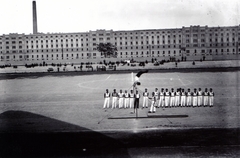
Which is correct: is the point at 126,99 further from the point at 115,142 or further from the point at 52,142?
the point at 52,142

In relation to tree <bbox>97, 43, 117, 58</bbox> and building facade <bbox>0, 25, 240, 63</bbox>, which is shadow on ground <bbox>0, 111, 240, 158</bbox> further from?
building facade <bbox>0, 25, 240, 63</bbox>

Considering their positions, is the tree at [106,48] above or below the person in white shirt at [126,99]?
above

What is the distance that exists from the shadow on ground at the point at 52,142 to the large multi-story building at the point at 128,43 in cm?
8317

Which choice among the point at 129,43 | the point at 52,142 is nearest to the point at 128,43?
the point at 129,43

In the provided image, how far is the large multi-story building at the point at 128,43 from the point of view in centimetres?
9612

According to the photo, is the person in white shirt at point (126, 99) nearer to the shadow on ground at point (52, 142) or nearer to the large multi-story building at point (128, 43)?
the shadow on ground at point (52, 142)

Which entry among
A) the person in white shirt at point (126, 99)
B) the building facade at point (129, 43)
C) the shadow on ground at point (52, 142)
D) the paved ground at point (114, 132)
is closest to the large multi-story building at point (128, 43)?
the building facade at point (129, 43)

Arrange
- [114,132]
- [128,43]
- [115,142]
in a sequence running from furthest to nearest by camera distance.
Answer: [128,43]
[114,132]
[115,142]

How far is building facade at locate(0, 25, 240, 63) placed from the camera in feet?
316

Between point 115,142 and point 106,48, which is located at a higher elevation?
point 106,48

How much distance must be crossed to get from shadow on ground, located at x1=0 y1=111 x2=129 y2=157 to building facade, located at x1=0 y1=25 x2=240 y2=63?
3311 inches

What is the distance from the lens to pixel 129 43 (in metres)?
98.2

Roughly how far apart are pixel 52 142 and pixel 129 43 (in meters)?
89.7

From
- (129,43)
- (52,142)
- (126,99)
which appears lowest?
(52,142)
